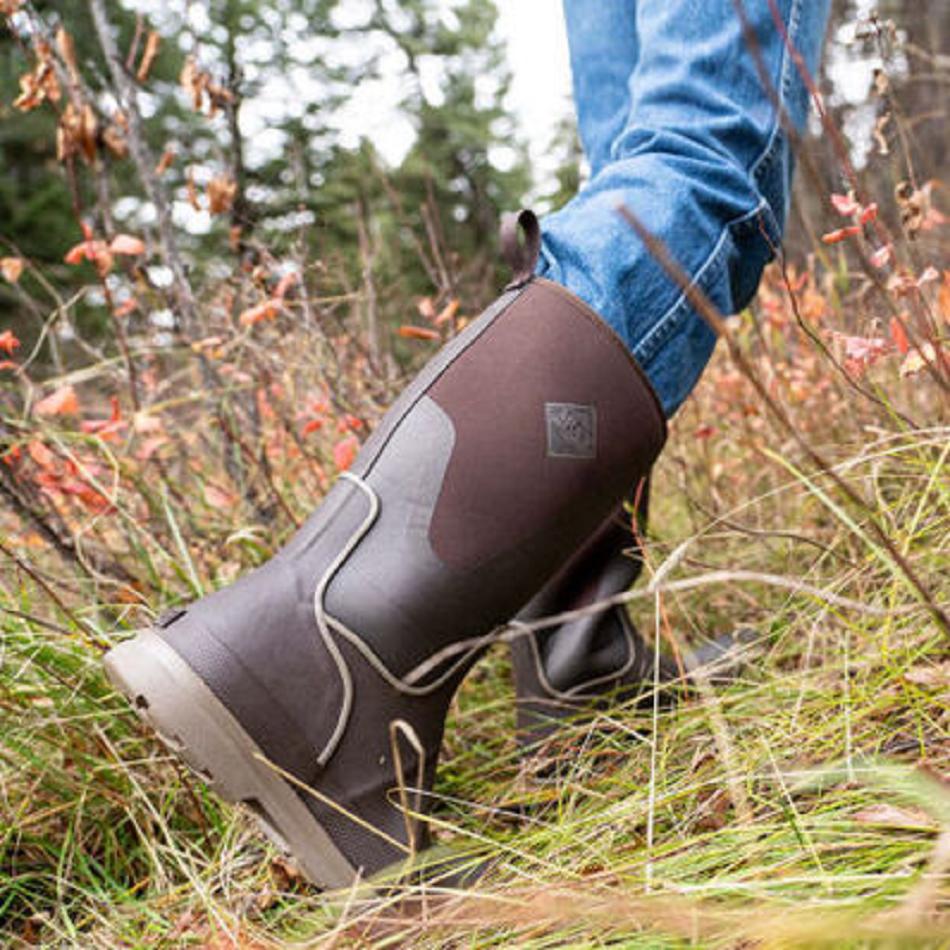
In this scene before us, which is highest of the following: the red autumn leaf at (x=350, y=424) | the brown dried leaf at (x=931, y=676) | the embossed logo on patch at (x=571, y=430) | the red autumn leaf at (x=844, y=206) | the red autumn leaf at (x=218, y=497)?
the red autumn leaf at (x=844, y=206)

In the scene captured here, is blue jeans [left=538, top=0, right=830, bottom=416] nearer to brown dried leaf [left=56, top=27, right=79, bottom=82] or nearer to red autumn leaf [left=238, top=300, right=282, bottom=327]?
red autumn leaf [left=238, top=300, right=282, bottom=327]

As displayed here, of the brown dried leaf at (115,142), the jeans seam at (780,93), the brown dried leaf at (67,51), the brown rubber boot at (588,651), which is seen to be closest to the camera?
→ the jeans seam at (780,93)

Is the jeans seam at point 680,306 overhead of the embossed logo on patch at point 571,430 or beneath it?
overhead

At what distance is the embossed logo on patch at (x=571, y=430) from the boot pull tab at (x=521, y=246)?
14cm

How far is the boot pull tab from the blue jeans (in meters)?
0.02

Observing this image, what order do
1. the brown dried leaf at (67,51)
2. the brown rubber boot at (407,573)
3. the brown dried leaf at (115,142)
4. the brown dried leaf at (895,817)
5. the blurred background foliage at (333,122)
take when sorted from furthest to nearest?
1. the blurred background foliage at (333,122)
2. the brown dried leaf at (115,142)
3. the brown dried leaf at (67,51)
4. the brown rubber boot at (407,573)
5. the brown dried leaf at (895,817)

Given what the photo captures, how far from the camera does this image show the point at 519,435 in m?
1.01

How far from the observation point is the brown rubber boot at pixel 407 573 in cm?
96

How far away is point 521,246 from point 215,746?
23.6 inches

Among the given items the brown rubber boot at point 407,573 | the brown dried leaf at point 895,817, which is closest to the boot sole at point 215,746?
the brown rubber boot at point 407,573

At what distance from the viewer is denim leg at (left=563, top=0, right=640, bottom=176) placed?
1.36 metres

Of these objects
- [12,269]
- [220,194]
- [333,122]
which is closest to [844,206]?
[220,194]

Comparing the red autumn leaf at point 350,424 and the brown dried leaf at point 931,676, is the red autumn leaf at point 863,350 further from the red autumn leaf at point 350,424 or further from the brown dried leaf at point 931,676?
the red autumn leaf at point 350,424

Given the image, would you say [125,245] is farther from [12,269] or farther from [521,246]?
[521,246]
